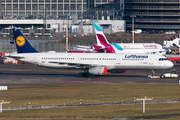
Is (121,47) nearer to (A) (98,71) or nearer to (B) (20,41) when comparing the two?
(A) (98,71)

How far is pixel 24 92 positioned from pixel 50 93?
4053 millimetres

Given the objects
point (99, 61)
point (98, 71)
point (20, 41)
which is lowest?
point (98, 71)

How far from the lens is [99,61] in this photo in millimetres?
71938

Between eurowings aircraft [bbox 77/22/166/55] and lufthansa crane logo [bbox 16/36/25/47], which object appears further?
eurowings aircraft [bbox 77/22/166/55]

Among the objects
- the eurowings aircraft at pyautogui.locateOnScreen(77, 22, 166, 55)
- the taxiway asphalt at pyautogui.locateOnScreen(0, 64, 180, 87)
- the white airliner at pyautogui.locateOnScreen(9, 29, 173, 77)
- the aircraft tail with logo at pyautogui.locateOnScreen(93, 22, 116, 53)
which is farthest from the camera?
the eurowings aircraft at pyautogui.locateOnScreen(77, 22, 166, 55)

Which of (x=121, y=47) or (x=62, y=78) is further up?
(x=121, y=47)

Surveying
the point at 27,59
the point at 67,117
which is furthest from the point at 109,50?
the point at 67,117


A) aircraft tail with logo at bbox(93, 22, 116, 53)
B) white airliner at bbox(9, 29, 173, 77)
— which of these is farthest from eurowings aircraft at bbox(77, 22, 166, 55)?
white airliner at bbox(9, 29, 173, 77)

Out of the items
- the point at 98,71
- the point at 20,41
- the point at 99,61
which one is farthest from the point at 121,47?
the point at 20,41

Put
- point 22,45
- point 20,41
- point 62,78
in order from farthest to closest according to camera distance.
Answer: point 20,41
point 22,45
point 62,78

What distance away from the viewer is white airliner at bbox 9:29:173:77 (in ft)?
232

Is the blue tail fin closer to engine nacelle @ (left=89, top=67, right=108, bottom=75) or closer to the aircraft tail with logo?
engine nacelle @ (left=89, top=67, right=108, bottom=75)

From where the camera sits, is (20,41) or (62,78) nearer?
(62,78)

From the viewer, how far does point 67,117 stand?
3666 cm
